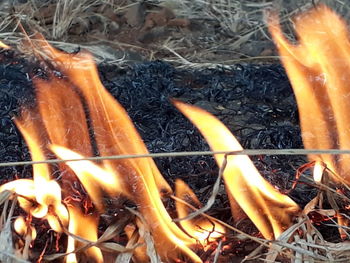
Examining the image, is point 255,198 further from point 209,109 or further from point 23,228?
point 209,109

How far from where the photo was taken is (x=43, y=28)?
3.90 metres

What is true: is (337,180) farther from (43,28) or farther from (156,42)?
(43,28)

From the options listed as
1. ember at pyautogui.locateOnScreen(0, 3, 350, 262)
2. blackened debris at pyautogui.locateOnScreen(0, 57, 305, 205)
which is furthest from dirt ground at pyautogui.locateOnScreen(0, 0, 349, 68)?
ember at pyautogui.locateOnScreen(0, 3, 350, 262)

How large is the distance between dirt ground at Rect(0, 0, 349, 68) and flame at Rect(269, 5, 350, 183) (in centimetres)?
64

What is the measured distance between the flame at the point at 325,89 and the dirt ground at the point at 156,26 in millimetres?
640

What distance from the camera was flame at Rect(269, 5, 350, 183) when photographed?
77.2 inches

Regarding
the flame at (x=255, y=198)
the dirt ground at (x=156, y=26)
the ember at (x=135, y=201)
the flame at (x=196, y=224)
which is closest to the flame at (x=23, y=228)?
the ember at (x=135, y=201)

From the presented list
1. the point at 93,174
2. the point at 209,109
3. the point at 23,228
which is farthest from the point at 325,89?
the point at 23,228

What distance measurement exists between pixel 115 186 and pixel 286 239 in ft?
1.22

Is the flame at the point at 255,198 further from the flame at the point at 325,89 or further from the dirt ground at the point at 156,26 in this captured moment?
the dirt ground at the point at 156,26

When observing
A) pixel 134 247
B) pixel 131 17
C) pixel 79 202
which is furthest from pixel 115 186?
pixel 131 17

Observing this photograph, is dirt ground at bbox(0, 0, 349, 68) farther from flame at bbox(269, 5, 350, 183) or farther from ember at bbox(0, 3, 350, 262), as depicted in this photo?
ember at bbox(0, 3, 350, 262)

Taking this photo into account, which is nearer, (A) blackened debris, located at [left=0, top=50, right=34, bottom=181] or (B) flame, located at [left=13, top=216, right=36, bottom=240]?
(B) flame, located at [left=13, top=216, right=36, bottom=240]

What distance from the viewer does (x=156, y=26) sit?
13.2 ft
